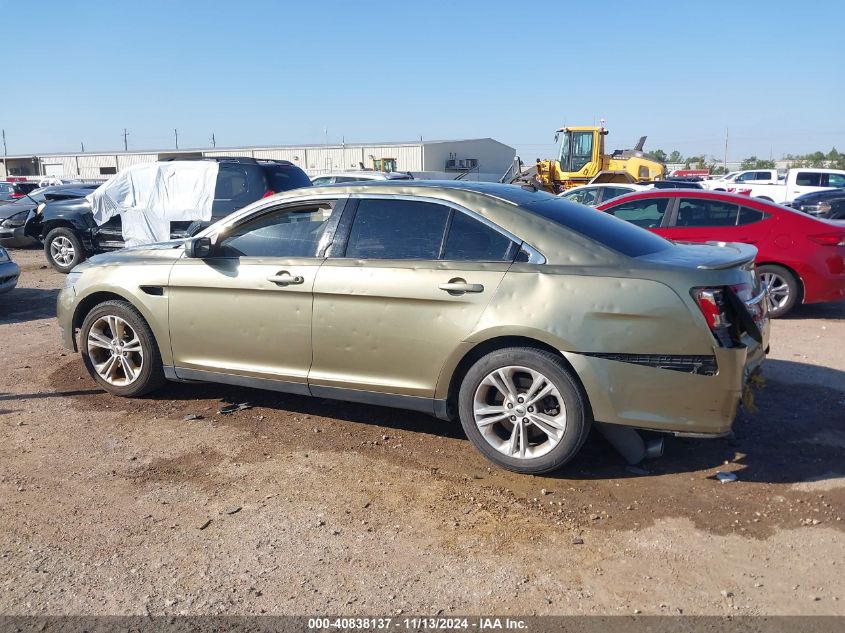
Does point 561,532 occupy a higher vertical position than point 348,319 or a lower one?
lower

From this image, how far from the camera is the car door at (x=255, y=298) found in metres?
4.91

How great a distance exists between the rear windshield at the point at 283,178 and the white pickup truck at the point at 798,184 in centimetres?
2009

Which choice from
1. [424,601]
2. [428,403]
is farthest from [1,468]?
[424,601]

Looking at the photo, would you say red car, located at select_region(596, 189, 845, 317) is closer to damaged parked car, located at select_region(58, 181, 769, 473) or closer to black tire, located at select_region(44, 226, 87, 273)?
damaged parked car, located at select_region(58, 181, 769, 473)

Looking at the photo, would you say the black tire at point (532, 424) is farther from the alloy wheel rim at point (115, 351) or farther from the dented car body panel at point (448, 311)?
the alloy wheel rim at point (115, 351)

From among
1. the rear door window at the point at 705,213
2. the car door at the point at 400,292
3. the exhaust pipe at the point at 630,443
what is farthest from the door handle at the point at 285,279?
the rear door window at the point at 705,213

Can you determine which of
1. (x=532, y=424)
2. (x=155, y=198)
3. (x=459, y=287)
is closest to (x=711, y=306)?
(x=532, y=424)

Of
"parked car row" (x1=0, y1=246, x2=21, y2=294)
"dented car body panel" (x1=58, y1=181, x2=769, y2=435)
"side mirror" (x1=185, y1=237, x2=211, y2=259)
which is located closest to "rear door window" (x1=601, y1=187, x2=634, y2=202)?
"dented car body panel" (x1=58, y1=181, x2=769, y2=435)

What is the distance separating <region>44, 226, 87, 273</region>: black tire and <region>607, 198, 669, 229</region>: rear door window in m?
9.37

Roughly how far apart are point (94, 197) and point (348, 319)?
965cm

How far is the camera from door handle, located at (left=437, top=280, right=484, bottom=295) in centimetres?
434

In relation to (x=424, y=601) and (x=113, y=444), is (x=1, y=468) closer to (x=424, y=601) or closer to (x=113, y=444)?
(x=113, y=444)

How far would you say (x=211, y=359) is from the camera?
5270 millimetres

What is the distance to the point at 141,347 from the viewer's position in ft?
18.2
